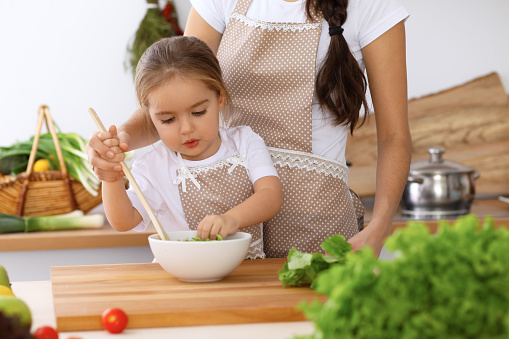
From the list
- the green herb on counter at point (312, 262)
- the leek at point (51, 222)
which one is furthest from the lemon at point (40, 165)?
the green herb on counter at point (312, 262)

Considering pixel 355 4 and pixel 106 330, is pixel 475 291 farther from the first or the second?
pixel 355 4

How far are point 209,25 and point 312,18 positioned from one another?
10.0 inches

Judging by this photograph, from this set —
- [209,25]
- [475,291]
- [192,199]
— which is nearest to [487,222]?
[475,291]

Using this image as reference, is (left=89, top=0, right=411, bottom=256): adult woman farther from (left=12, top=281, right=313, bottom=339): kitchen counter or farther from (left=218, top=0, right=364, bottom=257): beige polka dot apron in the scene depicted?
(left=12, top=281, right=313, bottom=339): kitchen counter

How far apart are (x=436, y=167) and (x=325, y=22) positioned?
1.14m

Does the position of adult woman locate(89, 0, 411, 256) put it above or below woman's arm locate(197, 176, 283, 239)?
above

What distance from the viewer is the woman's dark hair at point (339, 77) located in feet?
4.44

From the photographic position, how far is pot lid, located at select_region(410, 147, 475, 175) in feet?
7.78

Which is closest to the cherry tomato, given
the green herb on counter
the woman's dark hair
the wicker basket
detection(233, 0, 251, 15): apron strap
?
the green herb on counter

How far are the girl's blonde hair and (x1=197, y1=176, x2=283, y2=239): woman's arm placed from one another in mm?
217

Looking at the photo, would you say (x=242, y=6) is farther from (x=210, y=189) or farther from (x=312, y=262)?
(x=312, y=262)

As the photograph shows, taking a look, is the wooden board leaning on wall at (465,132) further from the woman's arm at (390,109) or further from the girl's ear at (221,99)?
the girl's ear at (221,99)

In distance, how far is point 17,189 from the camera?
232 cm

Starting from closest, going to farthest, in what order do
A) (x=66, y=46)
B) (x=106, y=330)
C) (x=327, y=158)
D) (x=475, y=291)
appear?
(x=475, y=291) < (x=106, y=330) < (x=327, y=158) < (x=66, y=46)
